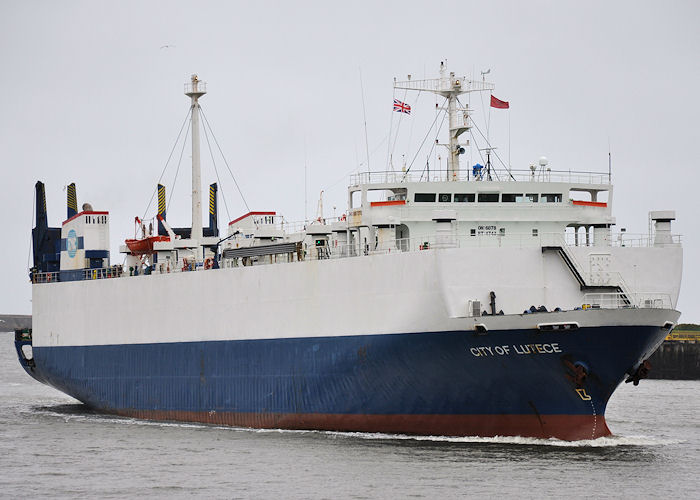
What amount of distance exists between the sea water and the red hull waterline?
0.75 feet

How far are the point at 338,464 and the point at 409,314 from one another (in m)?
4.72

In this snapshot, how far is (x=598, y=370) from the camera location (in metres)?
28.1

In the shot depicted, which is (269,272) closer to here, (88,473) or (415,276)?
(415,276)

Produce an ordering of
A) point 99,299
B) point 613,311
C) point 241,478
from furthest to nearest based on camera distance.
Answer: point 99,299 → point 613,311 → point 241,478

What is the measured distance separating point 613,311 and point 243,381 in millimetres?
12377

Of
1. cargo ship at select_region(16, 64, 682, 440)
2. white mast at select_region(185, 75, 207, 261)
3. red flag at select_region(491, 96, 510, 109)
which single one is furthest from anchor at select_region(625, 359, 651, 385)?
white mast at select_region(185, 75, 207, 261)

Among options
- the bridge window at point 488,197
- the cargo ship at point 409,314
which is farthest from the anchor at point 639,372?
the bridge window at point 488,197

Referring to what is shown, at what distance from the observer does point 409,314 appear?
2964cm

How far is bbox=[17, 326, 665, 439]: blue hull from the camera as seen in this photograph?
28047 mm

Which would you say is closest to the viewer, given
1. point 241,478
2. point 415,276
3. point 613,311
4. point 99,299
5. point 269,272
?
point 241,478

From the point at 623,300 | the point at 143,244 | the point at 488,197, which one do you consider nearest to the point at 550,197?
the point at 488,197

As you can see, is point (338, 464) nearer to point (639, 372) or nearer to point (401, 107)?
point (639, 372)

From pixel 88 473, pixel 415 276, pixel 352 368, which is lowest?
pixel 88 473

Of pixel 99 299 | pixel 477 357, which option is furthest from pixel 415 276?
pixel 99 299
